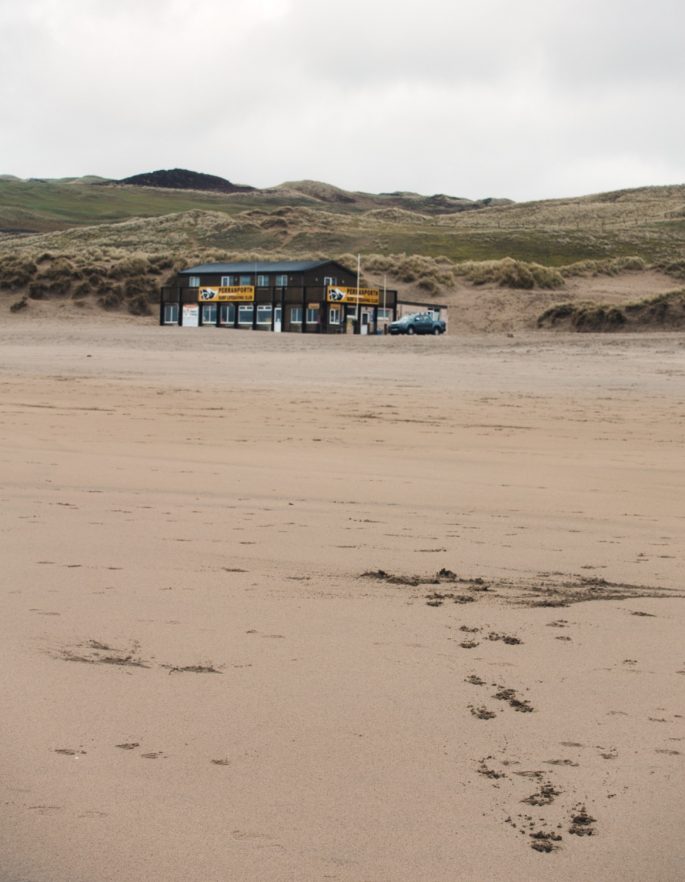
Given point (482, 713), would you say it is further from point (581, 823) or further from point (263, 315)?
point (263, 315)

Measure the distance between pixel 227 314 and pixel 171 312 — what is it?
141 inches

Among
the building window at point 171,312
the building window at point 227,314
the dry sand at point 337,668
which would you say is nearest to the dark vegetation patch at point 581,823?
the dry sand at point 337,668

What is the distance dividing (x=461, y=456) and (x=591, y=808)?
313 inches

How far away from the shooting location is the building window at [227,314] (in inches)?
2271

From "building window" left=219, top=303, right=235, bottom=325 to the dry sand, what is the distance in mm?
47907

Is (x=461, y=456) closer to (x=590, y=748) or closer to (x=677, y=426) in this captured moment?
(x=677, y=426)

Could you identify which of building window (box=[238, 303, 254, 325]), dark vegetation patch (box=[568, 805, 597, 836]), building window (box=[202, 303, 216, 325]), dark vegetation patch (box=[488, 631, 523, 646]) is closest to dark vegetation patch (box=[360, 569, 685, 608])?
dark vegetation patch (box=[488, 631, 523, 646])

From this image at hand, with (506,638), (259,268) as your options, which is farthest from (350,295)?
(506,638)

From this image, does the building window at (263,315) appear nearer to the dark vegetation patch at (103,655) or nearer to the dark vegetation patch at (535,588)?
the dark vegetation patch at (535,588)

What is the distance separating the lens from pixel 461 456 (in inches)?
427

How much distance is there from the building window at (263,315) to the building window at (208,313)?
101 inches

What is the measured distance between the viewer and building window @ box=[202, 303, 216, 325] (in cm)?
5797

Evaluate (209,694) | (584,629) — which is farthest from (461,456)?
(209,694)

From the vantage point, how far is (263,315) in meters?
57.1
